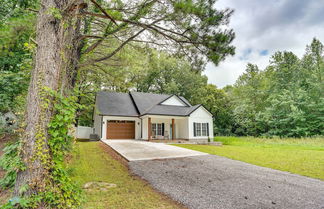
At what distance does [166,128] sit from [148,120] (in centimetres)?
354


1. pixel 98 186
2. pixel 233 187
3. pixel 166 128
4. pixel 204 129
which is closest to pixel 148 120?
pixel 166 128

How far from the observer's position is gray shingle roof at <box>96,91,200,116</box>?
16984 millimetres

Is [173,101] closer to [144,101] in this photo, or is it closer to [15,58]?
[144,101]

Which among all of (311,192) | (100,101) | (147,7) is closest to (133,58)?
(147,7)

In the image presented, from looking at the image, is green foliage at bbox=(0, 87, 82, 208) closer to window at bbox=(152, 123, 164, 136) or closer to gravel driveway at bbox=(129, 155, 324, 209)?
gravel driveway at bbox=(129, 155, 324, 209)

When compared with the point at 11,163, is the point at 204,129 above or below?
below

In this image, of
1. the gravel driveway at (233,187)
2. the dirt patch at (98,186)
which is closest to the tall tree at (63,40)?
the dirt patch at (98,186)

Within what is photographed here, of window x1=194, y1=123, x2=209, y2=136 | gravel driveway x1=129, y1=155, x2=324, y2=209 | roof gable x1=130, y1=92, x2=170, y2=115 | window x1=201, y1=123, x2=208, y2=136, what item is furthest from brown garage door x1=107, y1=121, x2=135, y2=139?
gravel driveway x1=129, y1=155, x2=324, y2=209

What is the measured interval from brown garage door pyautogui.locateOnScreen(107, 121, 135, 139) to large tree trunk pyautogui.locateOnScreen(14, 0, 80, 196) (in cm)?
1409

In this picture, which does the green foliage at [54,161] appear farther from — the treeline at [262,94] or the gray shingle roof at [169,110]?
the gray shingle roof at [169,110]

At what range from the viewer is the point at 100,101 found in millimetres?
17844

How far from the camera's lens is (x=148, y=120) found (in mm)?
16391

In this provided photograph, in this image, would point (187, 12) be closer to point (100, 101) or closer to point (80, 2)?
point (80, 2)

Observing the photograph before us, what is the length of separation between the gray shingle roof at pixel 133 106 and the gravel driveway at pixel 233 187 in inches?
420
